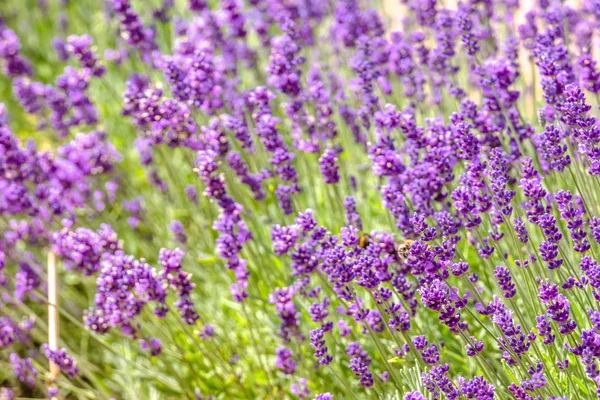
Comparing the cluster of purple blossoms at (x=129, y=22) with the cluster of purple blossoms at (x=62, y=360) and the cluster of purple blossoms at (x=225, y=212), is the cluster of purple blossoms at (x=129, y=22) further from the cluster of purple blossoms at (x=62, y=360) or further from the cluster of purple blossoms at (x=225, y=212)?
the cluster of purple blossoms at (x=62, y=360)

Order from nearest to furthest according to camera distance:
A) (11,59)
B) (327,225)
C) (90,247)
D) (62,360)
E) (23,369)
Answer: (62,360)
(90,247)
(23,369)
(327,225)
(11,59)

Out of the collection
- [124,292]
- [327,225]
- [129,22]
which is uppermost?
[129,22]

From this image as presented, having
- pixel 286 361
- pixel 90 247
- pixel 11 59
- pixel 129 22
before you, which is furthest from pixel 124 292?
pixel 11 59

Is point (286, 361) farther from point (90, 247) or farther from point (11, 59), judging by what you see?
point (11, 59)

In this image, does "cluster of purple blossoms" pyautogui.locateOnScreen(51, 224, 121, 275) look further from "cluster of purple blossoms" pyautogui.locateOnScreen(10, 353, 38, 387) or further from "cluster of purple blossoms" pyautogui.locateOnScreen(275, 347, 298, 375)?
"cluster of purple blossoms" pyautogui.locateOnScreen(275, 347, 298, 375)

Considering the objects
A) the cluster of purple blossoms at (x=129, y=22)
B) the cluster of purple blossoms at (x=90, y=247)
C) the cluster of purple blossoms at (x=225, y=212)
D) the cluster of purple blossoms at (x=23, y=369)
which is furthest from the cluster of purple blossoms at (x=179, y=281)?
the cluster of purple blossoms at (x=129, y=22)

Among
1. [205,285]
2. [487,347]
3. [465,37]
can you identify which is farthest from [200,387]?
[465,37]

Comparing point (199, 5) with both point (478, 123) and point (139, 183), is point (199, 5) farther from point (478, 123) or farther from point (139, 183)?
point (478, 123)

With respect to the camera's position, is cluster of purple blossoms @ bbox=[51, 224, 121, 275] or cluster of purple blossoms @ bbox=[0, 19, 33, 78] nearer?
cluster of purple blossoms @ bbox=[51, 224, 121, 275]

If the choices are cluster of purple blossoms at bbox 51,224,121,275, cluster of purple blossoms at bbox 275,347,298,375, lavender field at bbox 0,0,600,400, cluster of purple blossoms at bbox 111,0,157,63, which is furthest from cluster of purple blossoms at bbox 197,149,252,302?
cluster of purple blossoms at bbox 111,0,157,63
